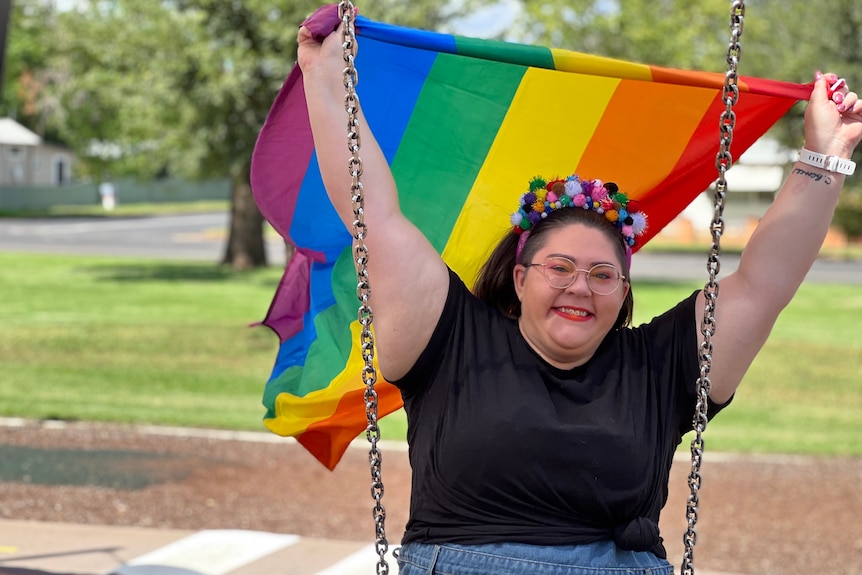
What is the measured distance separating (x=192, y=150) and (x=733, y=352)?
53.8 ft

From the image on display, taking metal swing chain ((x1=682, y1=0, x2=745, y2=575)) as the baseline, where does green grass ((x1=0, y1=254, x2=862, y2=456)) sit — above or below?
below

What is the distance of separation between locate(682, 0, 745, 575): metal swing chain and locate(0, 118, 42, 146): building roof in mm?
58675

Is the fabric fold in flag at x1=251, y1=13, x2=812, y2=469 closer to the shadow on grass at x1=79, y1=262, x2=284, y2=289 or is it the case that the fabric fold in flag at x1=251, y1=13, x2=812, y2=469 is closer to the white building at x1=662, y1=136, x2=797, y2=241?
the shadow on grass at x1=79, y1=262, x2=284, y2=289

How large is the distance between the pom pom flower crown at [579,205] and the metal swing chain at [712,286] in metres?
0.18

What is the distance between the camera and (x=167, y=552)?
219 inches

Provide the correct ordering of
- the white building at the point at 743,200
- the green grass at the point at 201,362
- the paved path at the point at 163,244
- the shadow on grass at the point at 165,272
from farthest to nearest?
the white building at the point at 743,200 → the paved path at the point at 163,244 → the shadow on grass at the point at 165,272 → the green grass at the point at 201,362

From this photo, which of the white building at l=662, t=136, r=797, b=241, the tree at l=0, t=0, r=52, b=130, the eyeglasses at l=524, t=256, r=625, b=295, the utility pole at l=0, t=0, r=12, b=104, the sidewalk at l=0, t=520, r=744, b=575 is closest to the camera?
the eyeglasses at l=524, t=256, r=625, b=295

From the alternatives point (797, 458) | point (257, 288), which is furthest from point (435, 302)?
point (257, 288)

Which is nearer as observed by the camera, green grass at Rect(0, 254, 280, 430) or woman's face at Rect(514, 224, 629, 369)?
woman's face at Rect(514, 224, 629, 369)

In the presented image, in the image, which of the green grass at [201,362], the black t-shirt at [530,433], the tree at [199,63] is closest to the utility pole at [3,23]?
the black t-shirt at [530,433]

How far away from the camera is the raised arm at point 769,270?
2.62 m

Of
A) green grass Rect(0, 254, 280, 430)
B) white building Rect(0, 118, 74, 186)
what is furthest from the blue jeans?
white building Rect(0, 118, 74, 186)

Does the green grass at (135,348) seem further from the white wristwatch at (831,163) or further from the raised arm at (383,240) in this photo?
the white wristwatch at (831,163)

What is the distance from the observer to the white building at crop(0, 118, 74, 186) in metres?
58.2
